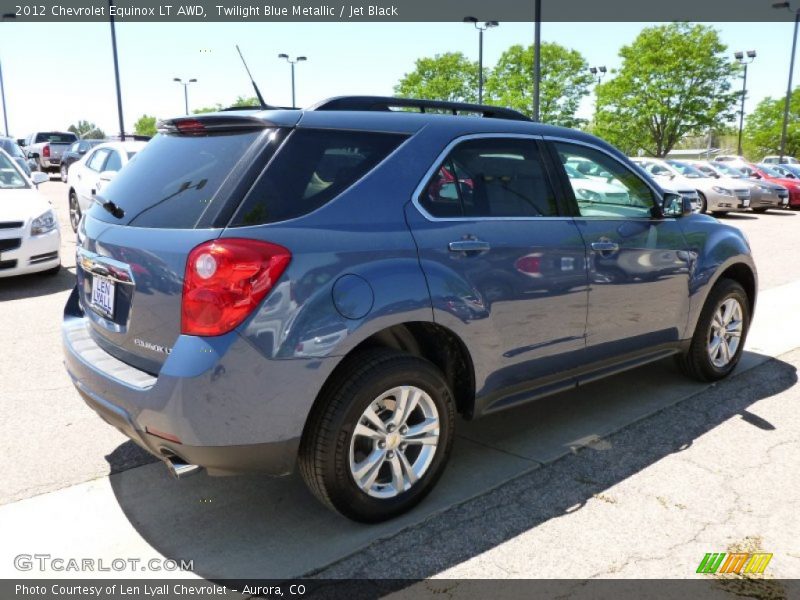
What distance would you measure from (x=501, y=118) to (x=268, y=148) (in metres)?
1.70

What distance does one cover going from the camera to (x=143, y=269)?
283 centimetres

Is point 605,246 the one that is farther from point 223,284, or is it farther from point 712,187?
point 712,187

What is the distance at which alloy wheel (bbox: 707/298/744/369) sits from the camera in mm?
4988

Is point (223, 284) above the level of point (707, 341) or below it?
above

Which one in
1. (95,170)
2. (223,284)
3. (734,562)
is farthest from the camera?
(95,170)

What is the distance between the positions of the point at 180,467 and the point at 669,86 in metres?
48.2

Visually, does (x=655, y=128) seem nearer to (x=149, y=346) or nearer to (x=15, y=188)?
(x=15, y=188)

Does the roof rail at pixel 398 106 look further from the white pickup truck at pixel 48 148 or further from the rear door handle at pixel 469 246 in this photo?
the white pickup truck at pixel 48 148

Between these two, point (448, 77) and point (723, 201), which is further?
point (448, 77)

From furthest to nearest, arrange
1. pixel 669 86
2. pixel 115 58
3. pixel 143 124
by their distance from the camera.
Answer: pixel 143 124 → pixel 669 86 → pixel 115 58

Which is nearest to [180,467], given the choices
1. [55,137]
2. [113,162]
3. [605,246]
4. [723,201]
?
[605,246]

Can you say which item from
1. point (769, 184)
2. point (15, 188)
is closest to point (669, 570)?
point (15, 188)

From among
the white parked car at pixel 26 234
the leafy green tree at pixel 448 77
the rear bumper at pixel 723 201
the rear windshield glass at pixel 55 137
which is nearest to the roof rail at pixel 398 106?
the white parked car at pixel 26 234

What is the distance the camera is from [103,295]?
3129 millimetres
